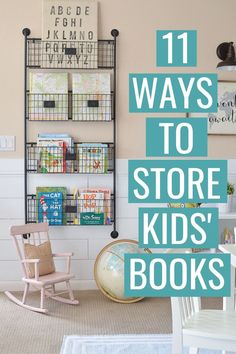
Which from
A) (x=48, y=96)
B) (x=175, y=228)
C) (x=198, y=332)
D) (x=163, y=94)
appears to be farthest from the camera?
(x=48, y=96)

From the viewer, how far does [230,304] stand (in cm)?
335

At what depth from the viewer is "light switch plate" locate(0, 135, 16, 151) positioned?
18.3ft

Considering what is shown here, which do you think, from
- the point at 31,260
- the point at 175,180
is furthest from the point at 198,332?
the point at 31,260

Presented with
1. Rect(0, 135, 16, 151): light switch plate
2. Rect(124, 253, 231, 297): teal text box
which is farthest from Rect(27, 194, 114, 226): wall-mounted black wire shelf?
Rect(124, 253, 231, 297): teal text box

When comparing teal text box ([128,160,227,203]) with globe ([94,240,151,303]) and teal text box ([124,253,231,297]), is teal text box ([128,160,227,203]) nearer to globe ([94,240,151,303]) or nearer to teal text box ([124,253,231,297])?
teal text box ([124,253,231,297])

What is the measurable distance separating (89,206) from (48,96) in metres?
1.00

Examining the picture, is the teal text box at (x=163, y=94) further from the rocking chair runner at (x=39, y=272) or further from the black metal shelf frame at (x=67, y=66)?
the black metal shelf frame at (x=67, y=66)

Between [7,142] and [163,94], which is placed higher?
[163,94]

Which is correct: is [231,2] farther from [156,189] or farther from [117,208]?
[156,189]

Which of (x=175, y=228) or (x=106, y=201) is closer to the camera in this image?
(x=175, y=228)

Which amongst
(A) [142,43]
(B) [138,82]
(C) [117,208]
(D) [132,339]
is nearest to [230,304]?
(D) [132,339]

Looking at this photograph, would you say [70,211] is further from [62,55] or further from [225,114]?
[225,114]

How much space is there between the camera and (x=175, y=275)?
2.50 metres

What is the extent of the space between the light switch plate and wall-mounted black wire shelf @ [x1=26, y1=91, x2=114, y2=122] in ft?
0.75
